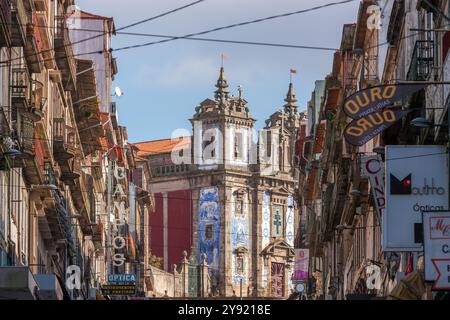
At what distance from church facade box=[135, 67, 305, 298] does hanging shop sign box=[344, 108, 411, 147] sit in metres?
147

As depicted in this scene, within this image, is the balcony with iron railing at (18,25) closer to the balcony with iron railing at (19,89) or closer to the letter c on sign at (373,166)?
the balcony with iron railing at (19,89)

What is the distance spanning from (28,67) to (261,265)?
457ft

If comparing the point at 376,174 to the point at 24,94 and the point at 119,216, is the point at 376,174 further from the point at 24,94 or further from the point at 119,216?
the point at 119,216

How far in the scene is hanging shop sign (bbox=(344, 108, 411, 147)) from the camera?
124 ft

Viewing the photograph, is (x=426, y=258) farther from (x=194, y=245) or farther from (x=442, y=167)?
(x=194, y=245)

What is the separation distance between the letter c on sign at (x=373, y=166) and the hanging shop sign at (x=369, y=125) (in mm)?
12668

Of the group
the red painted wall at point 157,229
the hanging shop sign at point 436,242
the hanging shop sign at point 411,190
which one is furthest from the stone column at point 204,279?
the hanging shop sign at point 436,242

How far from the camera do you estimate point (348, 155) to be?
7238 centimetres

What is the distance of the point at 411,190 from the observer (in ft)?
126

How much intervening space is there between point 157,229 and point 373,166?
13301 cm

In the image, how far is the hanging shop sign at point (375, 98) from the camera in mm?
36125

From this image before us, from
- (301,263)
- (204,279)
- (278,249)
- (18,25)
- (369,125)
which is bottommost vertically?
(369,125)

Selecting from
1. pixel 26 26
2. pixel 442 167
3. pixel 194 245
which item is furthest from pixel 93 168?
pixel 194 245

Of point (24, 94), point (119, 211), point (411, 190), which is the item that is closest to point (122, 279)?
point (119, 211)
